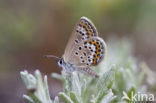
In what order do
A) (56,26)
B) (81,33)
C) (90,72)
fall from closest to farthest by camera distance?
(90,72) → (81,33) → (56,26)

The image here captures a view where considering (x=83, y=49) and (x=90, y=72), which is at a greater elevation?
(x=83, y=49)

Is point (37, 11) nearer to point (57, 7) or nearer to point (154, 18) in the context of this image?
point (57, 7)

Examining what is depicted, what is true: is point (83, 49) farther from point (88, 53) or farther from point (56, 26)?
point (56, 26)

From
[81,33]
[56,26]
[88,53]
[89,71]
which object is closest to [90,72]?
[89,71]

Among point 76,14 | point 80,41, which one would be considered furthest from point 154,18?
point 80,41

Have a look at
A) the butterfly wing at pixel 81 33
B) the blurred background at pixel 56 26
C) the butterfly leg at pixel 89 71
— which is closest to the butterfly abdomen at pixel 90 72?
the butterfly leg at pixel 89 71

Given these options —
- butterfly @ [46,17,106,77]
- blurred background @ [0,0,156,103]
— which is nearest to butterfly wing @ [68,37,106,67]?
butterfly @ [46,17,106,77]
